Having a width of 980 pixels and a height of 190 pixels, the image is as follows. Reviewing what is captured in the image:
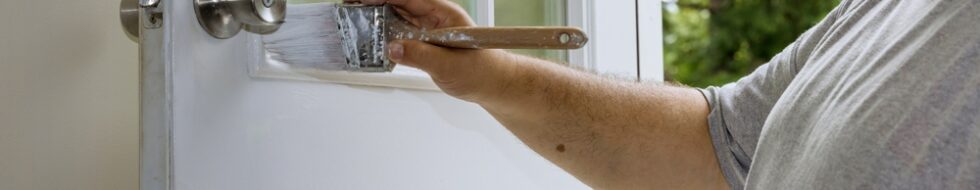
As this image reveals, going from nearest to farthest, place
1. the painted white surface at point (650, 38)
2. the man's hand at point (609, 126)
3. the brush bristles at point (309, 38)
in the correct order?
the brush bristles at point (309, 38) < the man's hand at point (609, 126) < the painted white surface at point (650, 38)

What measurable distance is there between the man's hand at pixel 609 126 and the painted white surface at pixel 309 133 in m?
0.07

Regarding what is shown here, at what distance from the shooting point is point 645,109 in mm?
1022

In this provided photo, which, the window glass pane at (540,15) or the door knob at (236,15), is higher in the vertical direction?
the door knob at (236,15)

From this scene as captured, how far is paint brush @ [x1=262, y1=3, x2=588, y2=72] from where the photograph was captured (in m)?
0.77

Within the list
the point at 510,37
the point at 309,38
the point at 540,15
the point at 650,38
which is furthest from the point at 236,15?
the point at 650,38

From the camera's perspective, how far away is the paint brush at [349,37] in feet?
2.52

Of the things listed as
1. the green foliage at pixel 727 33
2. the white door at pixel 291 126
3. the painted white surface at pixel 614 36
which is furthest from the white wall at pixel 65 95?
the green foliage at pixel 727 33

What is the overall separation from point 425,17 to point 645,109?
0.28 meters

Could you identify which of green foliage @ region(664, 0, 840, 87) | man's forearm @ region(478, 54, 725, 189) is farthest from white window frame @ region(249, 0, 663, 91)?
green foliage @ region(664, 0, 840, 87)

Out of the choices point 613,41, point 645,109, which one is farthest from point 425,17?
point 613,41

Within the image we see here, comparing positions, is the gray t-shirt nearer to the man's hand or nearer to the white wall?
the man's hand

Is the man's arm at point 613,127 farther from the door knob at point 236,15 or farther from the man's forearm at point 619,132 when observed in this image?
the door knob at point 236,15

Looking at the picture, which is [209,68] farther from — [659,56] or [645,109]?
[659,56]

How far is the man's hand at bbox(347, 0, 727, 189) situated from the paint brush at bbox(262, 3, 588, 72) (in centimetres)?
15
